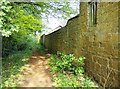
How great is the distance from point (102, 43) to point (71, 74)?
6.76 feet

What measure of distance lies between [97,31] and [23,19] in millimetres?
4950

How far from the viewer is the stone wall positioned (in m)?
5.04

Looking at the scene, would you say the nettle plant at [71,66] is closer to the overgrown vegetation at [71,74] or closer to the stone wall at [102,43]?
the overgrown vegetation at [71,74]

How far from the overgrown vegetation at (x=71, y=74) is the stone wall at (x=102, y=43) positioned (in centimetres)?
26

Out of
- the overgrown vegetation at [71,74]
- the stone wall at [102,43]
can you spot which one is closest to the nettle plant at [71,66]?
the overgrown vegetation at [71,74]

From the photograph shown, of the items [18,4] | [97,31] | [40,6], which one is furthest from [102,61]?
Answer: [40,6]

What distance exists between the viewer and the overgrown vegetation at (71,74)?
6261 millimetres

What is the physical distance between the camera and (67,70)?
313 inches

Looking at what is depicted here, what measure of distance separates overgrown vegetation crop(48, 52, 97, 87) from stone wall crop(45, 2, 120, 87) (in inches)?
10.0

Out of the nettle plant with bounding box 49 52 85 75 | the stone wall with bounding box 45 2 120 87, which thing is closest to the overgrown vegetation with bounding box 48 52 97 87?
the nettle plant with bounding box 49 52 85 75

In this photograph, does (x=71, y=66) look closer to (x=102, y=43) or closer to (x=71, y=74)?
(x=71, y=74)

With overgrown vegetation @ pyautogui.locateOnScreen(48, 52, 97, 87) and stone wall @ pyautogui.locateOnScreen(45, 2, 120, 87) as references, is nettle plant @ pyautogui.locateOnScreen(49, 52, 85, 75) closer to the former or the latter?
overgrown vegetation @ pyautogui.locateOnScreen(48, 52, 97, 87)

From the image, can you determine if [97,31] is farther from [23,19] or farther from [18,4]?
[18,4]

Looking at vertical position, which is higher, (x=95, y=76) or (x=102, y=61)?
(x=102, y=61)
